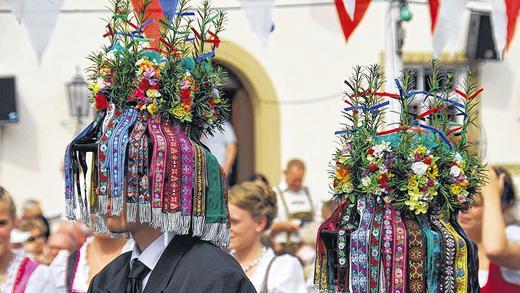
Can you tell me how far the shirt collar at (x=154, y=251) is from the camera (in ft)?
11.0

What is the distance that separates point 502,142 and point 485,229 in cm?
755

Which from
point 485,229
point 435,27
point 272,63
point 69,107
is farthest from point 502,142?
point 485,229

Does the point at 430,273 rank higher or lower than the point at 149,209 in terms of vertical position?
lower

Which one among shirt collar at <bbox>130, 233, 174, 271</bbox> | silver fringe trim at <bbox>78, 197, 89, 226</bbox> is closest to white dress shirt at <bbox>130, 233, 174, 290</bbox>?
shirt collar at <bbox>130, 233, 174, 271</bbox>

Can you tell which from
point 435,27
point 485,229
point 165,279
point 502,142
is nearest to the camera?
point 165,279

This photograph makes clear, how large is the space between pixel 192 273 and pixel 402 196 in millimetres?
792

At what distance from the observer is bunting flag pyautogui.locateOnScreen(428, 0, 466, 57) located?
19.1ft

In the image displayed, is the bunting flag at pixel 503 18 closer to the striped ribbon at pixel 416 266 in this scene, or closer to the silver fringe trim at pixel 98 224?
the striped ribbon at pixel 416 266

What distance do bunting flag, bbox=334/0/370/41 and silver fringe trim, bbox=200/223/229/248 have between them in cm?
235

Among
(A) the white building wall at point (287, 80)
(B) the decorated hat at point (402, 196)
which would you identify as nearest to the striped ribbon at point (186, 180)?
(B) the decorated hat at point (402, 196)

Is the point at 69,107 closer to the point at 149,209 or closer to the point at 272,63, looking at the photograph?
the point at 272,63

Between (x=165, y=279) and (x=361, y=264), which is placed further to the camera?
(x=361, y=264)

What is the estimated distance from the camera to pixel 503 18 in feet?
19.0

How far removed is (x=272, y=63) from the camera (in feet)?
37.3
